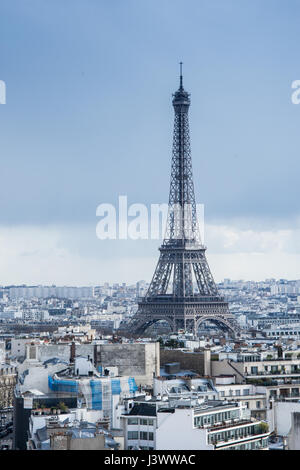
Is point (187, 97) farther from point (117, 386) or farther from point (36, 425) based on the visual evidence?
point (36, 425)

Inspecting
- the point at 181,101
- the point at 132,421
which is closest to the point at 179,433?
the point at 132,421

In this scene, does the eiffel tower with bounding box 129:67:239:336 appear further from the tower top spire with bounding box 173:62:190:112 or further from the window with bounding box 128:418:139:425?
the window with bounding box 128:418:139:425

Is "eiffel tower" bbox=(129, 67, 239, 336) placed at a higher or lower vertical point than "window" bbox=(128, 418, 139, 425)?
higher

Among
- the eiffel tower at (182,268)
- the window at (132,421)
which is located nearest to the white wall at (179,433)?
the window at (132,421)

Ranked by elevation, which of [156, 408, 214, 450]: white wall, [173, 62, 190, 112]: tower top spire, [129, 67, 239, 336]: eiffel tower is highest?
[173, 62, 190, 112]: tower top spire

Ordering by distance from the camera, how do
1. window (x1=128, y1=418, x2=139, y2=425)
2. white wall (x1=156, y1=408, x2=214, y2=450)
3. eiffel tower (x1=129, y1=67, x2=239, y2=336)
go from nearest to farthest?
white wall (x1=156, y1=408, x2=214, y2=450) → window (x1=128, y1=418, x2=139, y2=425) → eiffel tower (x1=129, y1=67, x2=239, y2=336)

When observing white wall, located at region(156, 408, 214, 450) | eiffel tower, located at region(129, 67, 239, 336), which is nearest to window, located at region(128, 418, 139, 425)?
white wall, located at region(156, 408, 214, 450)
